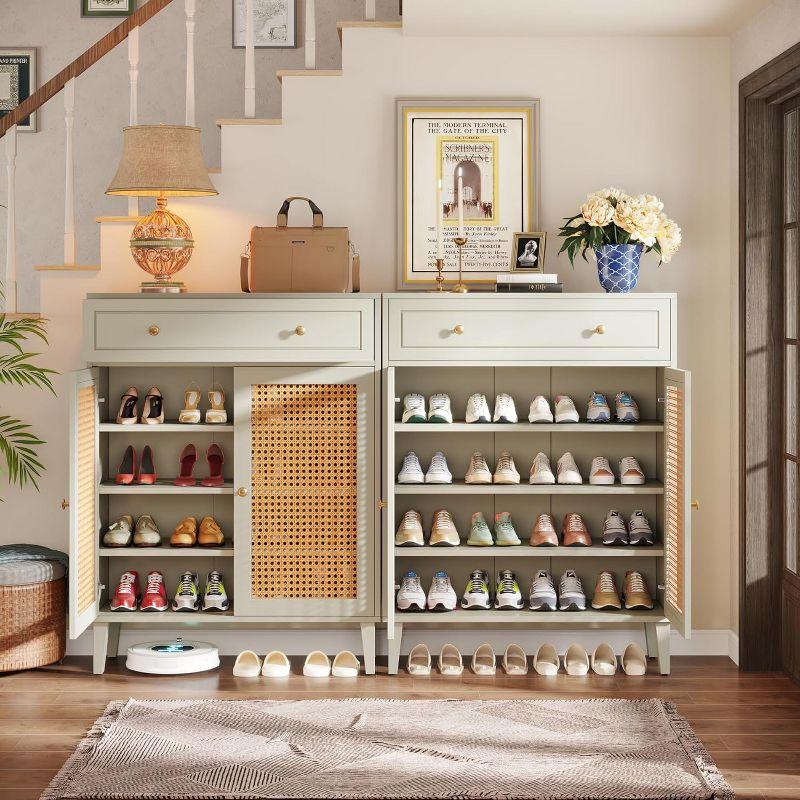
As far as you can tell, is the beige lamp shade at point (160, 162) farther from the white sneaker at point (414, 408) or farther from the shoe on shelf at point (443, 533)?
the shoe on shelf at point (443, 533)

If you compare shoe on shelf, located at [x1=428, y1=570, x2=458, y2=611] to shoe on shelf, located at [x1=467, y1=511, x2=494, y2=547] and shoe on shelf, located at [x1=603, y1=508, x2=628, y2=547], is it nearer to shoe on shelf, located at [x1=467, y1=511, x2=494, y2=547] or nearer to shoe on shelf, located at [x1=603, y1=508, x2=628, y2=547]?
shoe on shelf, located at [x1=467, y1=511, x2=494, y2=547]

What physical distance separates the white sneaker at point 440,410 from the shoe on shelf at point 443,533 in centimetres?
38

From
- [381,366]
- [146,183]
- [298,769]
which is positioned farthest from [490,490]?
[146,183]

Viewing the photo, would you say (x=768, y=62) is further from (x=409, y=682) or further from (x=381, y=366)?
(x=409, y=682)

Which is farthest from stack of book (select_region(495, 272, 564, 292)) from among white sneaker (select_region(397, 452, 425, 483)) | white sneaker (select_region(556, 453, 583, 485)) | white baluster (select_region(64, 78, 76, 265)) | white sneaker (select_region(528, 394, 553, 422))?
white baluster (select_region(64, 78, 76, 265))

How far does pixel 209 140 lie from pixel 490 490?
84.1 inches

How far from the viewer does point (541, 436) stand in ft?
13.2

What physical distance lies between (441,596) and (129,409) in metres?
1.33

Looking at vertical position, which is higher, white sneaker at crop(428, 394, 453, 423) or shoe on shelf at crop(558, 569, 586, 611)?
white sneaker at crop(428, 394, 453, 423)

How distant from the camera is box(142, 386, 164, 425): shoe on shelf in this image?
3844 millimetres

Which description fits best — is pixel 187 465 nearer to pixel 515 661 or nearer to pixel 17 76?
pixel 515 661

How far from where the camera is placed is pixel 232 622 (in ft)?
12.5

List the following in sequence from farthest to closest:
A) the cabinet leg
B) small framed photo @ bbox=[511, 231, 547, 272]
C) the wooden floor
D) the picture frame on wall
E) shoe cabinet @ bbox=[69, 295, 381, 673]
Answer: the picture frame on wall → small framed photo @ bbox=[511, 231, 547, 272] → the cabinet leg → shoe cabinet @ bbox=[69, 295, 381, 673] → the wooden floor

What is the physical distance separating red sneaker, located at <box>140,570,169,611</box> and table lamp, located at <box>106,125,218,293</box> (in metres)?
1.08
